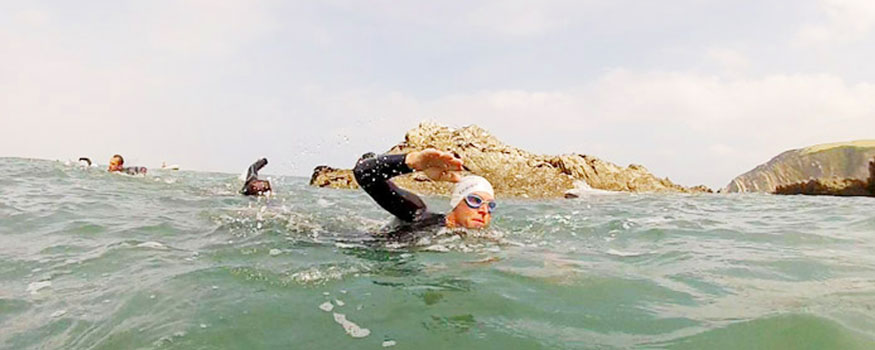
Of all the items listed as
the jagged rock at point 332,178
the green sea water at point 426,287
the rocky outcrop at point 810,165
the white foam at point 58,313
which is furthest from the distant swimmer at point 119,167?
the rocky outcrop at point 810,165

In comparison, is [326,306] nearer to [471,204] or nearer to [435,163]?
[435,163]

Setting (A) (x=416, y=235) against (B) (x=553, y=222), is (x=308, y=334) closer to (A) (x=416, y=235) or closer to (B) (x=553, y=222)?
(A) (x=416, y=235)

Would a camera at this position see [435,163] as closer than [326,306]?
No

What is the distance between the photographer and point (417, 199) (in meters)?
7.00

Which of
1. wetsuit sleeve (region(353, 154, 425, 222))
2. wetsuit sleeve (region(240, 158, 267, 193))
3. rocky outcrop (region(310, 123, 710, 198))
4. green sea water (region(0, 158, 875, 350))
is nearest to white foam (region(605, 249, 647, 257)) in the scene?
green sea water (region(0, 158, 875, 350))

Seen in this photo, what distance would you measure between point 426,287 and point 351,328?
1.03m

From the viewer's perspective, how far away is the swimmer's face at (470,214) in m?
6.24

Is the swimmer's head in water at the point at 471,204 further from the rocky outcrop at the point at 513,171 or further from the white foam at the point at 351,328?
the rocky outcrop at the point at 513,171

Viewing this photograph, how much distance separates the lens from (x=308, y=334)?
10.7ft

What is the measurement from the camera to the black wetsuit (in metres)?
5.96

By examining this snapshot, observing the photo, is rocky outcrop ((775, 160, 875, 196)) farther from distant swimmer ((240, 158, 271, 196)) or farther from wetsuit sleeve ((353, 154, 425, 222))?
distant swimmer ((240, 158, 271, 196))

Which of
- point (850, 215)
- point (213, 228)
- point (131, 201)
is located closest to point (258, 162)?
point (131, 201)

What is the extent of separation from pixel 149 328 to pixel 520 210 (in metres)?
9.63

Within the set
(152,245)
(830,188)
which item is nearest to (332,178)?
(152,245)
